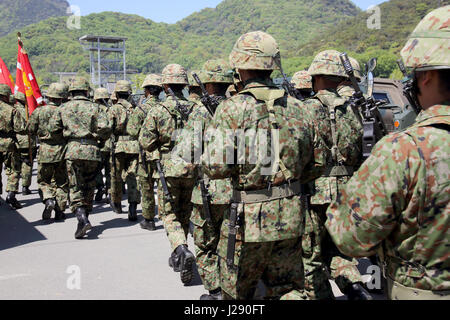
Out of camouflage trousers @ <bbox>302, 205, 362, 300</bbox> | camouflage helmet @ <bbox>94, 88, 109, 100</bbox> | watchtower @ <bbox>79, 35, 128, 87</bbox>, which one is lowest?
camouflage trousers @ <bbox>302, 205, 362, 300</bbox>

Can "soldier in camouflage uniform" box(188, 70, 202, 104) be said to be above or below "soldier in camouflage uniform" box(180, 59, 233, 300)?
above

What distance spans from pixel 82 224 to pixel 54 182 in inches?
57.2

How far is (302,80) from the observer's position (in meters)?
5.54

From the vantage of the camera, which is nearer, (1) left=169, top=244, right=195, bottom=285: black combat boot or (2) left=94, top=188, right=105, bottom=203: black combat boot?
(1) left=169, top=244, right=195, bottom=285: black combat boot

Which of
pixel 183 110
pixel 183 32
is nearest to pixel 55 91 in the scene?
pixel 183 110

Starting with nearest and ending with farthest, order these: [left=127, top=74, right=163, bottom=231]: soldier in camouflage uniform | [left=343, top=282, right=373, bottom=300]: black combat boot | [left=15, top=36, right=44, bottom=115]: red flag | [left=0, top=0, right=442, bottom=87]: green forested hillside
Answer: [left=343, top=282, right=373, bottom=300]: black combat boot → [left=127, top=74, right=163, bottom=231]: soldier in camouflage uniform → [left=15, top=36, right=44, bottom=115]: red flag → [left=0, top=0, right=442, bottom=87]: green forested hillside

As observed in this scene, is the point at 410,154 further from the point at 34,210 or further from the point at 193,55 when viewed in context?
the point at 193,55

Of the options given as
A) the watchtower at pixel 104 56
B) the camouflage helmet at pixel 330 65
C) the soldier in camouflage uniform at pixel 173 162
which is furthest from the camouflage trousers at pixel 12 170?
the watchtower at pixel 104 56

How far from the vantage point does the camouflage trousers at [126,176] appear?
287 inches

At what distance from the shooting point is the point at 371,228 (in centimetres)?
173

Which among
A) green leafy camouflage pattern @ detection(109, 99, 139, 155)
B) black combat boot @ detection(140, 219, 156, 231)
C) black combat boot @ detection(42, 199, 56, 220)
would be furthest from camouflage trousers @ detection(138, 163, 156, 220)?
black combat boot @ detection(42, 199, 56, 220)

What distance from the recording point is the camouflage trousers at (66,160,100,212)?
641 centimetres

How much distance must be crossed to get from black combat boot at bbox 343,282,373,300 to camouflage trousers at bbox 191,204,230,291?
1.21m

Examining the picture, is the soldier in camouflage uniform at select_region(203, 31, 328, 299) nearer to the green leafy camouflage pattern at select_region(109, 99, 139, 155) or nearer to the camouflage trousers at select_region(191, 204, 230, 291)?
the camouflage trousers at select_region(191, 204, 230, 291)
